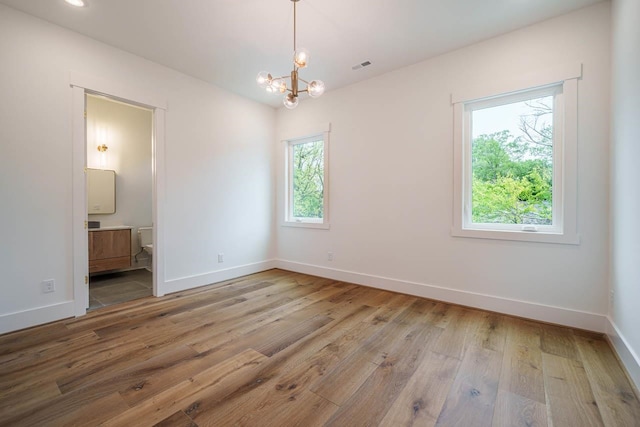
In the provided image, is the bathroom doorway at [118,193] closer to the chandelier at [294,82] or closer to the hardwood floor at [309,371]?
the hardwood floor at [309,371]

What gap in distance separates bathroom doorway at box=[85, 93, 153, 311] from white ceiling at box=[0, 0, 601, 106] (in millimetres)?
1597

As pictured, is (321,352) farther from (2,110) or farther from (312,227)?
(2,110)

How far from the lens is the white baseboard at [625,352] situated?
1716 mm

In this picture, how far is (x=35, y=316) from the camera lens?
8.49ft

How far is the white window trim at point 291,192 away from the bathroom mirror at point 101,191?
10.2ft

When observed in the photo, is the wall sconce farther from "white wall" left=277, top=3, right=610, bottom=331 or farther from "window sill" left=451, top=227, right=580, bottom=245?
"window sill" left=451, top=227, right=580, bottom=245

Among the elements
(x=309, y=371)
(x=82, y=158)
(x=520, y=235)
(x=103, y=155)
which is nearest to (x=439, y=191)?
(x=520, y=235)

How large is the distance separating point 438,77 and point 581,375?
123 inches

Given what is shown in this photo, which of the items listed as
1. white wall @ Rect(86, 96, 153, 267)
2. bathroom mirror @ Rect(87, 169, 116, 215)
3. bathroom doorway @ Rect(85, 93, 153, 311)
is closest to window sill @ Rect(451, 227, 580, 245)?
bathroom doorway @ Rect(85, 93, 153, 311)

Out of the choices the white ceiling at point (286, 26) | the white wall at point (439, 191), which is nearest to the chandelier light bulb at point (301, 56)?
the white ceiling at point (286, 26)

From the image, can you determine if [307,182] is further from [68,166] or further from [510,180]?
[68,166]

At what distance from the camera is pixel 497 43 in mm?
2889

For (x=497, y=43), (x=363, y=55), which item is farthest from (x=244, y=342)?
(x=497, y=43)

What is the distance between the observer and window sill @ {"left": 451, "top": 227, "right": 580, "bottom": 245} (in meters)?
2.54
